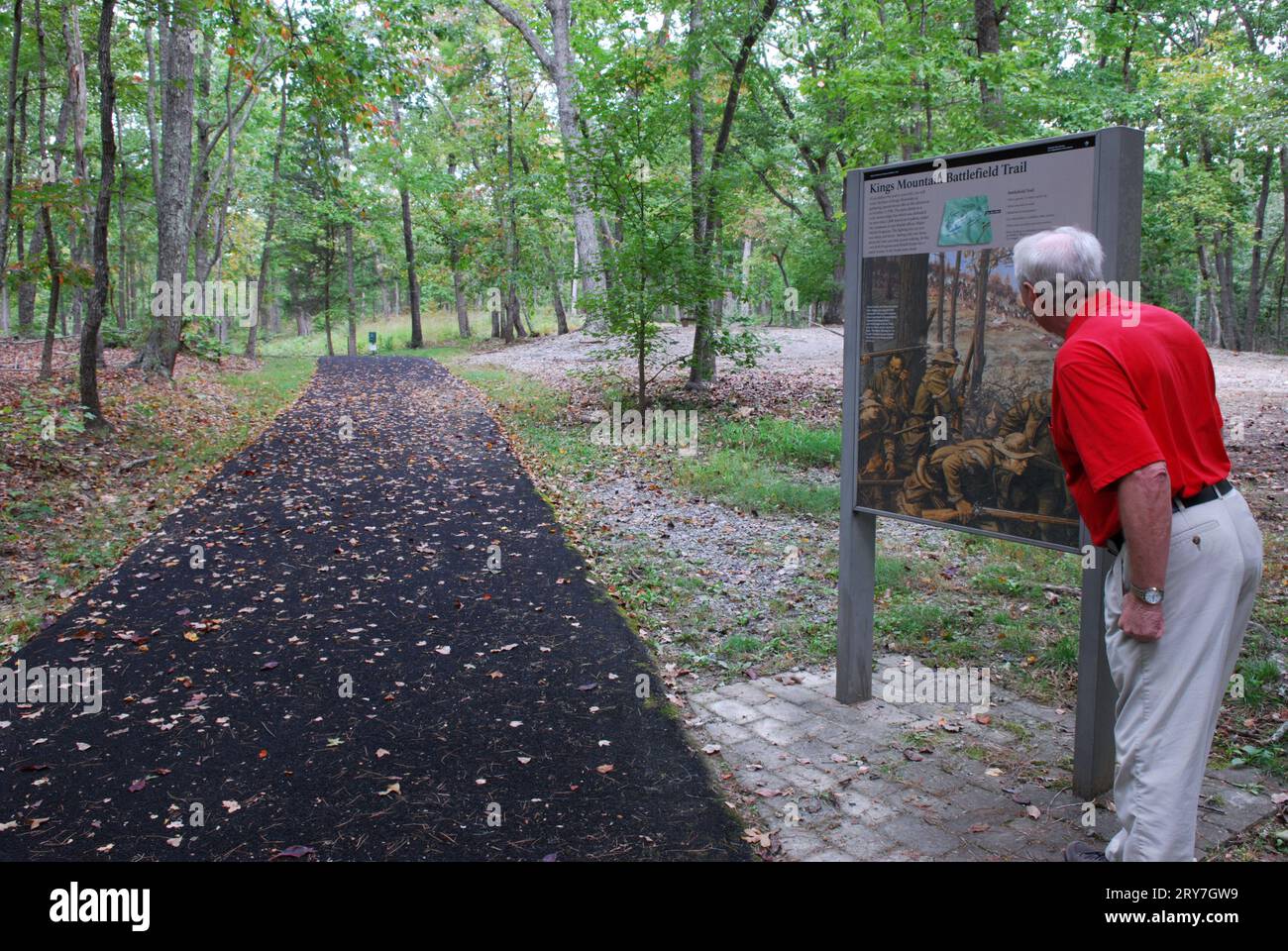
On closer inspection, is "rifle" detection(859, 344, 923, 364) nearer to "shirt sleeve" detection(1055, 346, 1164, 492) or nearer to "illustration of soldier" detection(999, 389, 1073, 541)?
"illustration of soldier" detection(999, 389, 1073, 541)

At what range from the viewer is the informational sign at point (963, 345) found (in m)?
3.89

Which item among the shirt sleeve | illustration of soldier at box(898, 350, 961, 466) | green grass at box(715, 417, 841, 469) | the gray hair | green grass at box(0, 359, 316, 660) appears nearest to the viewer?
the shirt sleeve

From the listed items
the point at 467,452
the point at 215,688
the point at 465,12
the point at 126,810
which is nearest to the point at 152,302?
the point at 467,452

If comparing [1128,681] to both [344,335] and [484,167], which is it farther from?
[344,335]

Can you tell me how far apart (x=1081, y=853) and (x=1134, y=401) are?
5.88 ft

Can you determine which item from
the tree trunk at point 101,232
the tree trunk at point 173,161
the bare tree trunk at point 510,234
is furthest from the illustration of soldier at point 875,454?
the bare tree trunk at point 510,234

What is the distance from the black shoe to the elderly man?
0.43 meters

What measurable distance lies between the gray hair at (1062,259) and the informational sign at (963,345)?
0.82m

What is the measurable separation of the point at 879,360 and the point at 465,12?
119 ft

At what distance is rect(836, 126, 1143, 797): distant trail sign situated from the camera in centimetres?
375

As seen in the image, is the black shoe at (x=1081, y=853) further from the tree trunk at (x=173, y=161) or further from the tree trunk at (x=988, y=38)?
the tree trunk at (x=173, y=161)

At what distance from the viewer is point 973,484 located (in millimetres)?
4246

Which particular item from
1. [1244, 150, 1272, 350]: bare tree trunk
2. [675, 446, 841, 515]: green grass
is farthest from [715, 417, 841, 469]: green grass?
[1244, 150, 1272, 350]: bare tree trunk

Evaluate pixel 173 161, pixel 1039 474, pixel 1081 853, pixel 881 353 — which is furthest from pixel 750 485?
pixel 173 161
